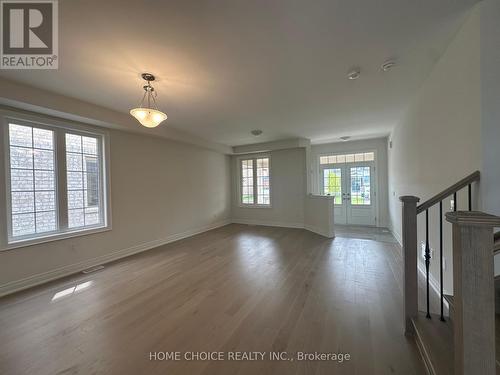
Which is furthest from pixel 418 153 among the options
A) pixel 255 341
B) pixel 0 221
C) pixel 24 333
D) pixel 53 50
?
pixel 0 221

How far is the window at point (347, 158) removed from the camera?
638 cm

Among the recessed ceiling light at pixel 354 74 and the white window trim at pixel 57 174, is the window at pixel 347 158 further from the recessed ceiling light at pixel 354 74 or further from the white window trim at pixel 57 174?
the white window trim at pixel 57 174

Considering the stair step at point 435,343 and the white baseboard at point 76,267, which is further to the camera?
the white baseboard at point 76,267

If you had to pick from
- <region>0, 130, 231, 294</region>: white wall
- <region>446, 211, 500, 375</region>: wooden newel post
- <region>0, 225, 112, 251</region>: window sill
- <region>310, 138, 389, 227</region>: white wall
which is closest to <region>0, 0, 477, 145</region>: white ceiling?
<region>0, 130, 231, 294</region>: white wall

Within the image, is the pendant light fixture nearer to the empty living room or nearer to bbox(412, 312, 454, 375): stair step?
the empty living room

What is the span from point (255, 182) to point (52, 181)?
16.6ft

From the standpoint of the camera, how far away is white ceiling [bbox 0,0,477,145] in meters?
1.59

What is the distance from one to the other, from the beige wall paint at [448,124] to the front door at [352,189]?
326 cm

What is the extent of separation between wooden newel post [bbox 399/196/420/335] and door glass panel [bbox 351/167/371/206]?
5.07 m

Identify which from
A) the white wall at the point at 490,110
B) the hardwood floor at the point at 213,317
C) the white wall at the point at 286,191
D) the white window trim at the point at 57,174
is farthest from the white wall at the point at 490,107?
the white window trim at the point at 57,174

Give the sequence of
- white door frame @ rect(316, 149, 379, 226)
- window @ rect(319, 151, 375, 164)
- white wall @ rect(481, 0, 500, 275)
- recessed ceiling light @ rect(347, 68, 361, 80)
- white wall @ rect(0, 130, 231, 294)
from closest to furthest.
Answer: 1. white wall @ rect(481, 0, 500, 275)
2. recessed ceiling light @ rect(347, 68, 361, 80)
3. white wall @ rect(0, 130, 231, 294)
4. white door frame @ rect(316, 149, 379, 226)
5. window @ rect(319, 151, 375, 164)

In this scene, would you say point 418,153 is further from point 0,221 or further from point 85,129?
point 0,221

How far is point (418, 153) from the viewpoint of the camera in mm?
2984

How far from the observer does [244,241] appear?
493 centimetres
